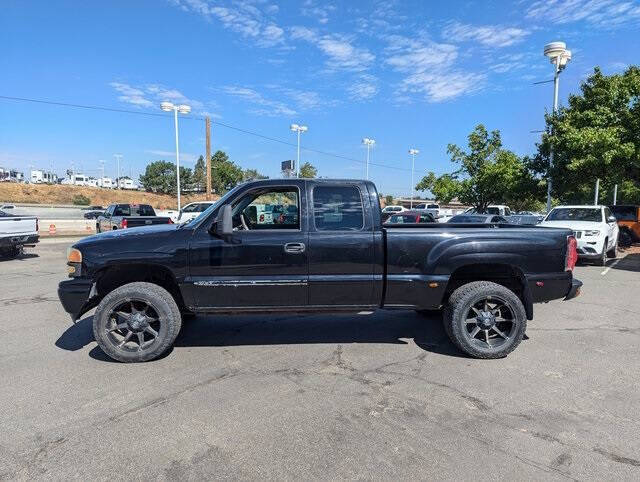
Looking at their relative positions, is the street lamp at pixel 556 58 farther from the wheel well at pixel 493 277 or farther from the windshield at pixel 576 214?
the wheel well at pixel 493 277

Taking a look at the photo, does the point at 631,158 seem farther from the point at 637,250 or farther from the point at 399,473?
the point at 399,473

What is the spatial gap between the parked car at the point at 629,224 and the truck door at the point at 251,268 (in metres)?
18.3

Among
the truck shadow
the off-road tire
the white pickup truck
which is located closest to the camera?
the off-road tire

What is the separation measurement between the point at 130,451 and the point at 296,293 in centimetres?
217

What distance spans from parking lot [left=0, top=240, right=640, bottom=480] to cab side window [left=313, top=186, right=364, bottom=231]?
4.79 ft

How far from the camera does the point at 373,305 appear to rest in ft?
16.0

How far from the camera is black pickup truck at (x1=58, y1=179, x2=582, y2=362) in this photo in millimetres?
4645

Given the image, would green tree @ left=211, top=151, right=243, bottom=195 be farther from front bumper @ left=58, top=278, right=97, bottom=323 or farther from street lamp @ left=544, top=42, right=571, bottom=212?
front bumper @ left=58, top=278, right=97, bottom=323

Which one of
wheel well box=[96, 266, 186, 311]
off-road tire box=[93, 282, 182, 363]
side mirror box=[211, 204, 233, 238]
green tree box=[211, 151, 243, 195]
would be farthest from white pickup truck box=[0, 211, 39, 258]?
green tree box=[211, 151, 243, 195]

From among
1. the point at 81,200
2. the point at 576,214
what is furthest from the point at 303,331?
the point at 81,200

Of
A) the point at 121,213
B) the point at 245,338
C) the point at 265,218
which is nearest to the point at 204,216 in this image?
the point at 265,218

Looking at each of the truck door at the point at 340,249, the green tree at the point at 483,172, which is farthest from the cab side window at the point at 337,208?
the green tree at the point at 483,172

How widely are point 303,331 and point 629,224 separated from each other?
1776 cm

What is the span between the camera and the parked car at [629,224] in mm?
17891
